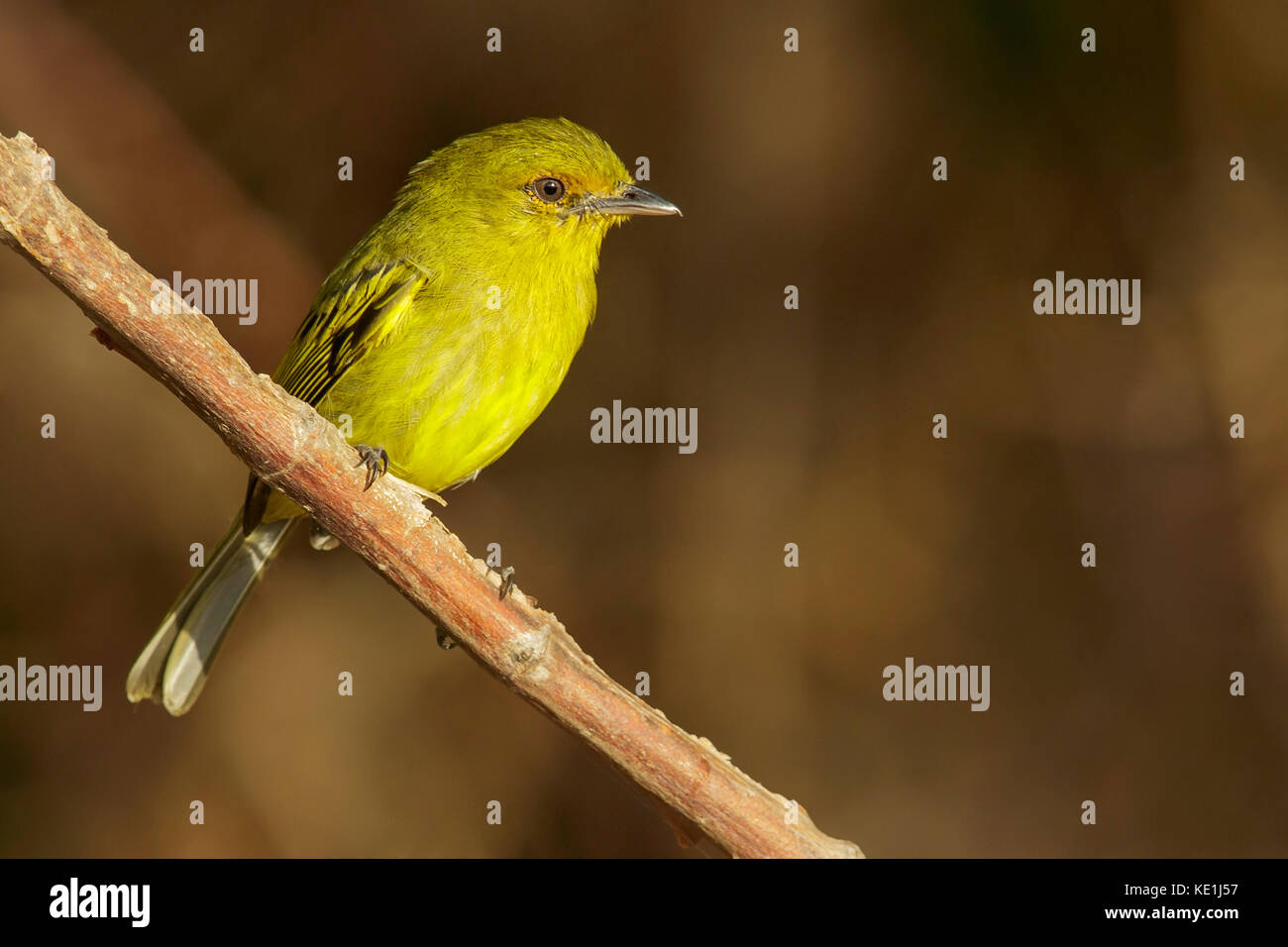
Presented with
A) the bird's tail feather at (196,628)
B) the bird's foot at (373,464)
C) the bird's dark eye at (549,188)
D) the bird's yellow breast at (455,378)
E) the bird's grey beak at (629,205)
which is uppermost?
the bird's dark eye at (549,188)

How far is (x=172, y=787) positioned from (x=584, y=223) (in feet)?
13.9

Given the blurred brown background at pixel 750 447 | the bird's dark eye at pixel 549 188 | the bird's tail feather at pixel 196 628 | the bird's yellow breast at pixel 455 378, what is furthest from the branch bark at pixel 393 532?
the blurred brown background at pixel 750 447

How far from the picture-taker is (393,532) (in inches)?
121

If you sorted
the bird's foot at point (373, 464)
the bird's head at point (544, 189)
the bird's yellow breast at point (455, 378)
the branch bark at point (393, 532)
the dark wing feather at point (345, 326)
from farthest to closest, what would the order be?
1. the bird's head at point (544, 189)
2. the dark wing feather at point (345, 326)
3. the bird's yellow breast at point (455, 378)
4. the bird's foot at point (373, 464)
5. the branch bark at point (393, 532)

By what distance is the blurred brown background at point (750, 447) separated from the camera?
22.3 feet

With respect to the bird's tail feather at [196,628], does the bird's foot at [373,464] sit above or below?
above

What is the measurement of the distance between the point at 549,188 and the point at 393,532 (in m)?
1.74

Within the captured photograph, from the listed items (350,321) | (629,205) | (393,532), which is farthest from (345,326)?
(393,532)

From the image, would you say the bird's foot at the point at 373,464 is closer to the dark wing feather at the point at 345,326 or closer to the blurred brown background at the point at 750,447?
the dark wing feather at the point at 345,326

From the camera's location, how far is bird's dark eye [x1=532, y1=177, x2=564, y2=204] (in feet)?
14.3

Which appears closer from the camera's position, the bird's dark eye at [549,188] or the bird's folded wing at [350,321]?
the bird's folded wing at [350,321]

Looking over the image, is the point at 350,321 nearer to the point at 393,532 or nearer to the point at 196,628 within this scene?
the point at 196,628

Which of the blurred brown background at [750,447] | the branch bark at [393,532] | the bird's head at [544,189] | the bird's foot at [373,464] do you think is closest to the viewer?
the branch bark at [393,532]

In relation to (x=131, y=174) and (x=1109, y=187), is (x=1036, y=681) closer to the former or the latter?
(x=1109, y=187)
